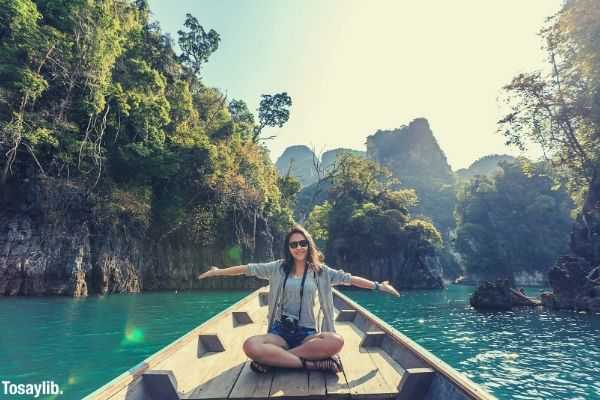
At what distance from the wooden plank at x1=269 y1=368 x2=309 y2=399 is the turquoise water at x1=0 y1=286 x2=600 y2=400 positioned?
337 centimetres

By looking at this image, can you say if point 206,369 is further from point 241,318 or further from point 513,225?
point 513,225

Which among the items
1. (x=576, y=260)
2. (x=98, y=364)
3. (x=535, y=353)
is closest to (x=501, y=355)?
(x=535, y=353)

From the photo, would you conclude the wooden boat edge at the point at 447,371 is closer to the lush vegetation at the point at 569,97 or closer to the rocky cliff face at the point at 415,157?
the lush vegetation at the point at 569,97

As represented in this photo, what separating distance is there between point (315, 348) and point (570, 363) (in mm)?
7675

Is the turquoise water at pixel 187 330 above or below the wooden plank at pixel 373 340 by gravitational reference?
below

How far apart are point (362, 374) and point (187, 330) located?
743 cm

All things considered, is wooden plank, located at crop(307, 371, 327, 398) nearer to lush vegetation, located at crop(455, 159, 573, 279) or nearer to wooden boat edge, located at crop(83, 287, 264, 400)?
wooden boat edge, located at crop(83, 287, 264, 400)

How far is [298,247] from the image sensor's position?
3838mm

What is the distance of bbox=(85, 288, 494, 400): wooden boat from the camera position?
277cm

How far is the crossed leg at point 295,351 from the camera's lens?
133 inches

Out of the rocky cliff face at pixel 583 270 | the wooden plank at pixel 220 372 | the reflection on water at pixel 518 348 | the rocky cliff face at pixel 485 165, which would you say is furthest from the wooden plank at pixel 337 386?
the rocky cliff face at pixel 485 165

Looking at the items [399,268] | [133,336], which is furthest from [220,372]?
[399,268]

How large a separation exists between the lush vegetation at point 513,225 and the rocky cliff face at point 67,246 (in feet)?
156

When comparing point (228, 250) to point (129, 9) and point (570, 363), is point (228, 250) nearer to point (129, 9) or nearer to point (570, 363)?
point (129, 9)
